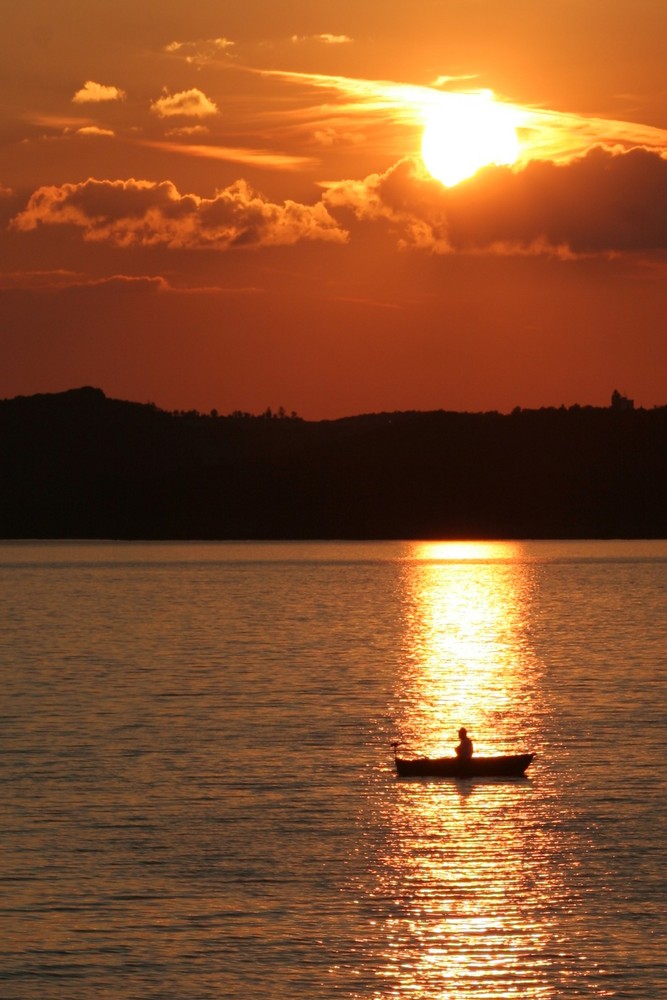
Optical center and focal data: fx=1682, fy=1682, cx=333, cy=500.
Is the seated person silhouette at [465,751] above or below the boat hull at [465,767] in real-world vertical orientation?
above

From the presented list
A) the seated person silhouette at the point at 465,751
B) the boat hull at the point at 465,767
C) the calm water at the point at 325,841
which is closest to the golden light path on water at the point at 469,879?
the calm water at the point at 325,841

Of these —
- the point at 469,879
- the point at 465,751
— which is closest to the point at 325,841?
the point at 469,879

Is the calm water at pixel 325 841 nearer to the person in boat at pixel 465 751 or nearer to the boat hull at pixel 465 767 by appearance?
the boat hull at pixel 465 767

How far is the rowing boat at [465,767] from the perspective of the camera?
5647cm

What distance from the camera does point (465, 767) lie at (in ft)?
186

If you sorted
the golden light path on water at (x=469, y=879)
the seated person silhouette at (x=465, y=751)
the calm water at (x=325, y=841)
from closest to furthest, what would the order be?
1. the golden light path on water at (x=469, y=879)
2. the calm water at (x=325, y=841)
3. the seated person silhouette at (x=465, y=751)

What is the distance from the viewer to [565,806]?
51.2 meters

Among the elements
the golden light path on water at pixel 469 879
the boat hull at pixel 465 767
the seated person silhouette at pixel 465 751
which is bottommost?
the golden light path on water at pixel 469 879

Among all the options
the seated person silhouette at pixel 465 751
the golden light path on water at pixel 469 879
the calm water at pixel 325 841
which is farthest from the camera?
the seated person silhouette at pixel 465 751

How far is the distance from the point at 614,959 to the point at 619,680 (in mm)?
62311

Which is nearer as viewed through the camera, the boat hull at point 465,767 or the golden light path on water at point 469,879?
the golden light path on water at point 469,879

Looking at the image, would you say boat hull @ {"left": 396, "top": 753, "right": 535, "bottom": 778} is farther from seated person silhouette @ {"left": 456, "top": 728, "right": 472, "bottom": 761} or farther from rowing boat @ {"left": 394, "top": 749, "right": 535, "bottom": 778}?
seated person silhouette @ {"left": 456, "top": 728, "right": 472, "bottom": 761}

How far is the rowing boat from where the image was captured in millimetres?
56469

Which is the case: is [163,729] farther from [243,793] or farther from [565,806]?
[565,806]
